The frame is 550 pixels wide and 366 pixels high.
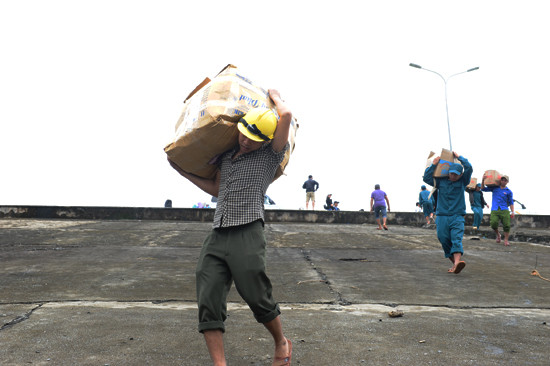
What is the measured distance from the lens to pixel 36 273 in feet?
17.2

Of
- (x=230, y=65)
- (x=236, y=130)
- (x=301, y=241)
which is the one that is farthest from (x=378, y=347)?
(x=301, y=241)

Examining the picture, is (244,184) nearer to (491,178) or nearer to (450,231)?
(450,231)

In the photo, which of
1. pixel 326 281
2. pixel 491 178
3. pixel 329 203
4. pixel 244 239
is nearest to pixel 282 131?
pixel 244 239

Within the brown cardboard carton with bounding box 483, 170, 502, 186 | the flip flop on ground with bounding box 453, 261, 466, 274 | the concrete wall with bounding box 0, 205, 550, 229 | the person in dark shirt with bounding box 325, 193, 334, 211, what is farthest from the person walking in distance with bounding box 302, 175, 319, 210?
the flip flop on ground with bounding box 453, 261, 466, 274

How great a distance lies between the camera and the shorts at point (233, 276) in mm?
2354

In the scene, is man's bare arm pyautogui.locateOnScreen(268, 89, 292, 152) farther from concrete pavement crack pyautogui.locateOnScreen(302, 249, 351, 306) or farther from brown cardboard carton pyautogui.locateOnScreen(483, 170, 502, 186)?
brown cardboard carton pyautogui.locateOnScreen(483, 170, 502, 186)

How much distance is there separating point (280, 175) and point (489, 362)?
1.59 metres

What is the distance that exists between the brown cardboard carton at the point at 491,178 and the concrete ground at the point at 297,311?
3.10 m

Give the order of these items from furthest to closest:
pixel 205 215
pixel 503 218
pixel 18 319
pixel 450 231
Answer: pixel 205 215 → pixel 503 218 → pixel 450 231 → pixel 18 319

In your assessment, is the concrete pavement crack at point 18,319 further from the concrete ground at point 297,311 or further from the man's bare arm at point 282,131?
the man's bare arm at point 282,131

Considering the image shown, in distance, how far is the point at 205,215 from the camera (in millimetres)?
19734

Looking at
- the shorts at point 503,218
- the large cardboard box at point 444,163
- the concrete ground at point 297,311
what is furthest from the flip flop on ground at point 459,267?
the shorts at point 503,218

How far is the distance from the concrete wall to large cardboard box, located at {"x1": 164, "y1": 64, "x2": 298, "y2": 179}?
1628 cm

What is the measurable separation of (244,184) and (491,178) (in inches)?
354
